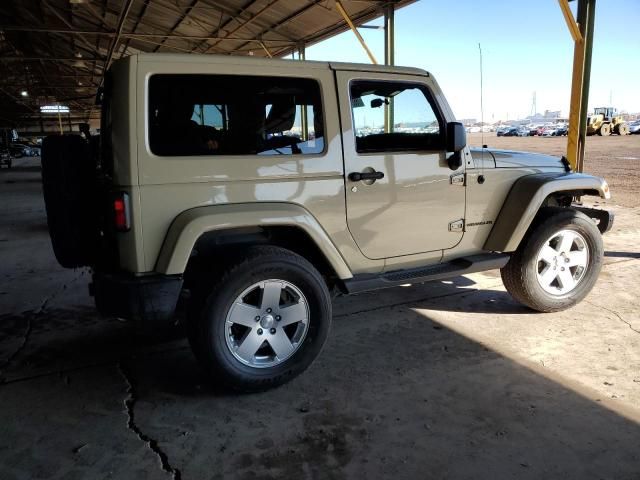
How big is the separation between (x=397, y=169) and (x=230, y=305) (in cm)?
146

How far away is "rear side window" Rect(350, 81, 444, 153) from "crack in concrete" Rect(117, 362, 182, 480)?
83.2 inches

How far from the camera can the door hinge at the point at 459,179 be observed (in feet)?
12.0

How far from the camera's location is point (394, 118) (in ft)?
12.0

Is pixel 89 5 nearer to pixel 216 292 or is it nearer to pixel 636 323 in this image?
pixel 216 292

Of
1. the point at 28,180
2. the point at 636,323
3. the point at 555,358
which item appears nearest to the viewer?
the point at 555,358

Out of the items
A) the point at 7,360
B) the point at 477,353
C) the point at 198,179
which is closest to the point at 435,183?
the point at 477,353

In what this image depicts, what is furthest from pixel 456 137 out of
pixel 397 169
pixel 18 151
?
pixel 18 151

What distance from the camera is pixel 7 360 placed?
355 centimetres

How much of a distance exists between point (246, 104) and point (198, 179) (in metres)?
0.61

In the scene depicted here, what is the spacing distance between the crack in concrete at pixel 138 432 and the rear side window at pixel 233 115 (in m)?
1.49

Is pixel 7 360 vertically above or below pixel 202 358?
below

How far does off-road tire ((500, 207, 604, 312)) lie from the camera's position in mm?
4027

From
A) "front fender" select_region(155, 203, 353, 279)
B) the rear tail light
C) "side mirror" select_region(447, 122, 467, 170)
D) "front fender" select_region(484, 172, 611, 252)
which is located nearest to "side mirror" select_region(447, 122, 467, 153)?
"side mirror" select_region(447, 122, 467, 170)

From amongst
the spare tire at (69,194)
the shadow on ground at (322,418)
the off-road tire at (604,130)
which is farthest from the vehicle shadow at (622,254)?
the off-road tire at (604,130)
